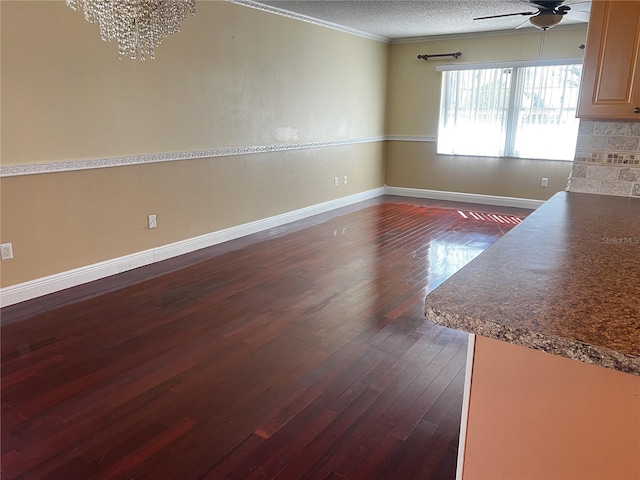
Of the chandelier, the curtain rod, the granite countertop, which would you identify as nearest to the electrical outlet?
the chandelier

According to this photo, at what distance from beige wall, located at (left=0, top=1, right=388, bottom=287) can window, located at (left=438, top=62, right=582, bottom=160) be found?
1.71 m

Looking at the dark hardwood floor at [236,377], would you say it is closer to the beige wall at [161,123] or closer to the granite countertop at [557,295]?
the beige wall at [161,123]

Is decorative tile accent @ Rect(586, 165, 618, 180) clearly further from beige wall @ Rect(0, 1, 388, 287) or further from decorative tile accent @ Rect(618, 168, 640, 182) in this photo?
beige wall @ Rect(0, 1, 388, 287)

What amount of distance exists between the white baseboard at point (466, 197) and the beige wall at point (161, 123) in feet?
5.56

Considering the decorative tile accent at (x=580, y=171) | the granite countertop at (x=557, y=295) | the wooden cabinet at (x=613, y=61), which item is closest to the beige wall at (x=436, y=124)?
the decorative tile accent at (x=580, y=171)

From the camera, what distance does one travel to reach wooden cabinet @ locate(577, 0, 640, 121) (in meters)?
2.00

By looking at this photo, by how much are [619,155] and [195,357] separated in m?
2.50

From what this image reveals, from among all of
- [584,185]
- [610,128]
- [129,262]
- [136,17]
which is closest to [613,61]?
[610,128]

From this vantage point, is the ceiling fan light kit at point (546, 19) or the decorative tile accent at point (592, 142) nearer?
the decorative tile accent at point (592, 142)

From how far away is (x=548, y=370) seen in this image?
98cm

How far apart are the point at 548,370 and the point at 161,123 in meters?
3.89

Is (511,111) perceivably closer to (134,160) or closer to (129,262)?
(134,160)

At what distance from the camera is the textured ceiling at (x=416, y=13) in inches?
190

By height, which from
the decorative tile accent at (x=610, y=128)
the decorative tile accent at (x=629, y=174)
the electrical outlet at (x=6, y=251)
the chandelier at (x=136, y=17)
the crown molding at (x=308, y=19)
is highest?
the crown molding at (x=308, y=19)
